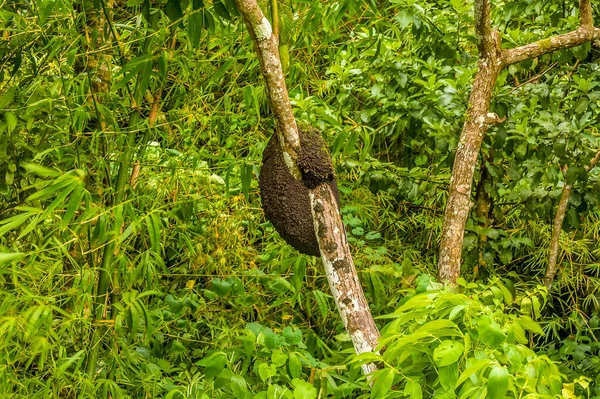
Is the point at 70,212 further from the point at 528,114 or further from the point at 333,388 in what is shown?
the point at 528,114

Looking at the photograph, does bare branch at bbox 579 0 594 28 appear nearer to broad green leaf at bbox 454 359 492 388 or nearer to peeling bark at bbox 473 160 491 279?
peeling bark at bbox 473 160 491 279

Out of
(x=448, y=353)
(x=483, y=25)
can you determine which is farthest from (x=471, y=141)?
(x=448, y=353)

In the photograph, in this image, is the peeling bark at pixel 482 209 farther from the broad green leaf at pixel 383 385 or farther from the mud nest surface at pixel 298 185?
the broad green leaf at pixel 383 385

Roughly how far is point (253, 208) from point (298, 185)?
1029 mm

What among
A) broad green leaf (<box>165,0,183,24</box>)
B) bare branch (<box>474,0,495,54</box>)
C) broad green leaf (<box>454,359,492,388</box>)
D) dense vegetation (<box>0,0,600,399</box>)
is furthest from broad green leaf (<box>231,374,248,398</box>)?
bare branch (<box>474,0,495,54</box>)

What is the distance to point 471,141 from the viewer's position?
98.8 inches

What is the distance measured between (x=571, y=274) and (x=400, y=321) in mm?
2283

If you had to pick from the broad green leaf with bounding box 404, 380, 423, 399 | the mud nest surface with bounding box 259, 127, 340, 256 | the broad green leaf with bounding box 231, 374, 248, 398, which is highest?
the mud nest surface with bounding box 259, 127, 340, 256

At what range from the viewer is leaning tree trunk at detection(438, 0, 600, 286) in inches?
97.9

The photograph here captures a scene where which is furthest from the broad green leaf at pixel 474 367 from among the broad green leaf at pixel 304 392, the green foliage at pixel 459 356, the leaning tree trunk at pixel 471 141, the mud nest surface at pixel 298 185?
the leaning tree trunk at pixel 471 141

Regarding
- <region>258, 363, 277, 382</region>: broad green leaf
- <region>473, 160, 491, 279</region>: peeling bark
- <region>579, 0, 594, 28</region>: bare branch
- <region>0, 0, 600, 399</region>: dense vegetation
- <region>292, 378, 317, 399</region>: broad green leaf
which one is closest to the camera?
<region>292, 378, 317, 399</region>: broad green leaf

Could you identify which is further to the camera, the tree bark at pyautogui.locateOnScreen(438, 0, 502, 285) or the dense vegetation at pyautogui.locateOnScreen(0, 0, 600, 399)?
the tree bark at pyautogui.locateOnScreen(438, 0, 502, 285)

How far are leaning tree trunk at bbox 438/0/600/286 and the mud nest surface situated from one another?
43 cm

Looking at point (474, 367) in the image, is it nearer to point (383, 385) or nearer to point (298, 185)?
point (383, 385)
